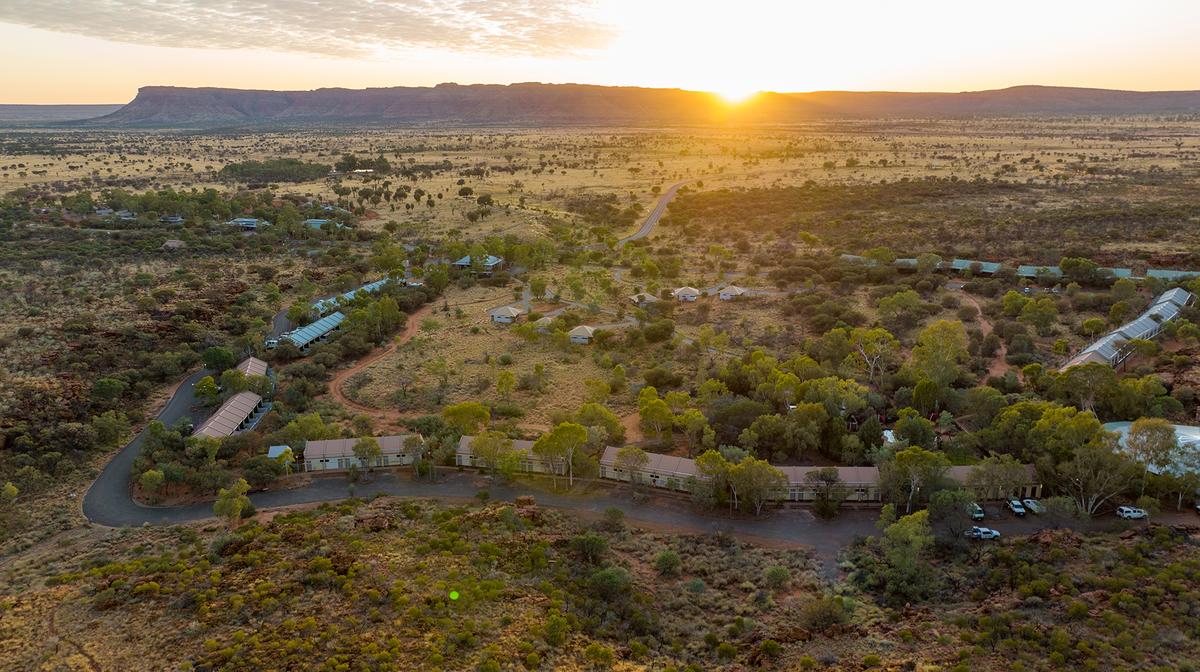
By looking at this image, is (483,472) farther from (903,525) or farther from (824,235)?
(824,235)

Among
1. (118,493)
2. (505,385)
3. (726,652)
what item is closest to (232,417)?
(118,493)

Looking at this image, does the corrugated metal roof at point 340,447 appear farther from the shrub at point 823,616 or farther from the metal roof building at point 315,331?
the shrub at point 823,616

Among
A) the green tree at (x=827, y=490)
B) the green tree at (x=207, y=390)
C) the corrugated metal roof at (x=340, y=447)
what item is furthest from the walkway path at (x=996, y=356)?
the green tree at (x=207, y=390)

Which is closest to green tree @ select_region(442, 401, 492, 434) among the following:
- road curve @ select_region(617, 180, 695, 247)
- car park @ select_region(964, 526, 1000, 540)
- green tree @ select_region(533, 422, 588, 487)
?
green tree @ select_region(533, 422, 588, 487)

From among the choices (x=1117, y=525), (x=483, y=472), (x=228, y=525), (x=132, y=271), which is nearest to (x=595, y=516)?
(x=483, y=472)

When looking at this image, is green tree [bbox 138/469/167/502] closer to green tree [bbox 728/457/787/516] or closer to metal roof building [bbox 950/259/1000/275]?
green tree [bbox 728/457/787/516]

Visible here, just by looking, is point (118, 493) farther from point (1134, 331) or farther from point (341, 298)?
point (1134, 331)

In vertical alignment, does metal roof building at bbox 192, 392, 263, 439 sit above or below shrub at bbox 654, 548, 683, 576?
above
